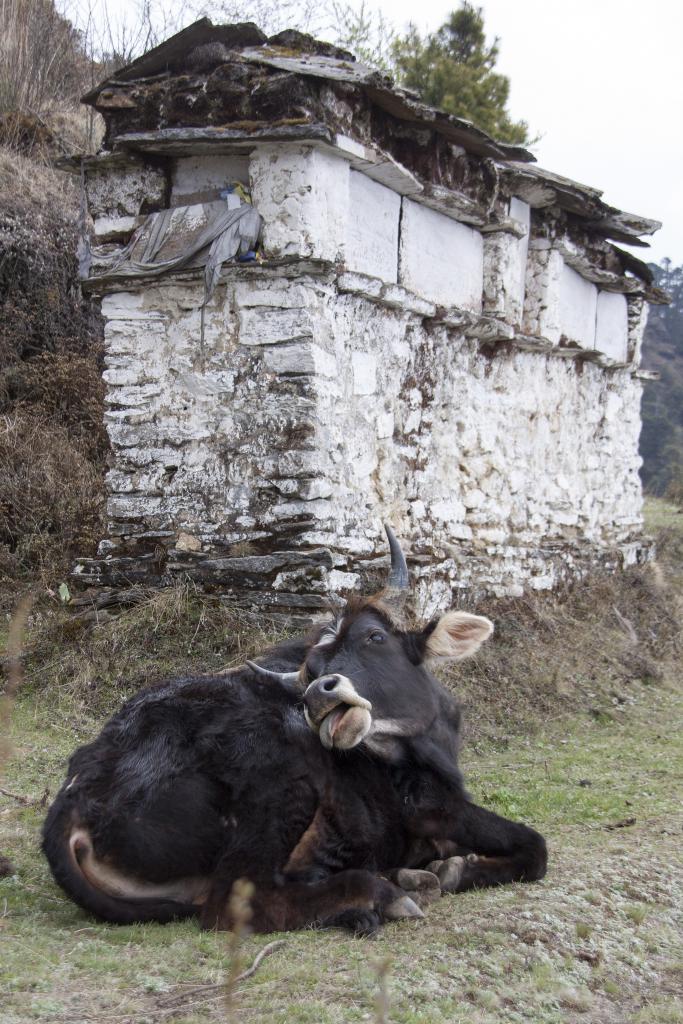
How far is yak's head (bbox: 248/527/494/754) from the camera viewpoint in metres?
3.74

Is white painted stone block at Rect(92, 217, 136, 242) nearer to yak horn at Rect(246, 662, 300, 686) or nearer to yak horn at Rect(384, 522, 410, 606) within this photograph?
yak horn at Rect(384, 522, 410, 606)

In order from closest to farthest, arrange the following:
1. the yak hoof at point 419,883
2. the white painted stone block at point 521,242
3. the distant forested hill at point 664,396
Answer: the yak hoof at point 419,883 < the white painted stone block at point 521,242 < the distant forested hill at point 664,396

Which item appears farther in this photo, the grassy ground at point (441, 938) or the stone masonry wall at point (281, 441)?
the stone masonry wall at point (281, 441)

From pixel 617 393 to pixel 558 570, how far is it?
3.00 m

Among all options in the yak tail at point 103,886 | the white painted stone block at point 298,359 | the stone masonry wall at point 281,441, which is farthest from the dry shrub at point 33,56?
the yak tail at point 103,886

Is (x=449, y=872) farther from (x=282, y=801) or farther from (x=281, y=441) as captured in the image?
(x=281, y=441)

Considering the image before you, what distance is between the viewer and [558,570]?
10.1 metres

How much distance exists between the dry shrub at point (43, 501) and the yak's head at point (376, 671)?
15.1 ft

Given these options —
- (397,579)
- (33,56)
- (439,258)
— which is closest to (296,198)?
(439,258)

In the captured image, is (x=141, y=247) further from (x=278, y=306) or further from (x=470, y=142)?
(x=470, y=142)

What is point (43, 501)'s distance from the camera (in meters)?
9.43

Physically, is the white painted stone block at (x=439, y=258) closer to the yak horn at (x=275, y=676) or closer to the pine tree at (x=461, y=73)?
the yak horn at (x=275, y=676)

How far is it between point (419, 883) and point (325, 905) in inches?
18.6

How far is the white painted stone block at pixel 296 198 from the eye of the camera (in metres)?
7.00
